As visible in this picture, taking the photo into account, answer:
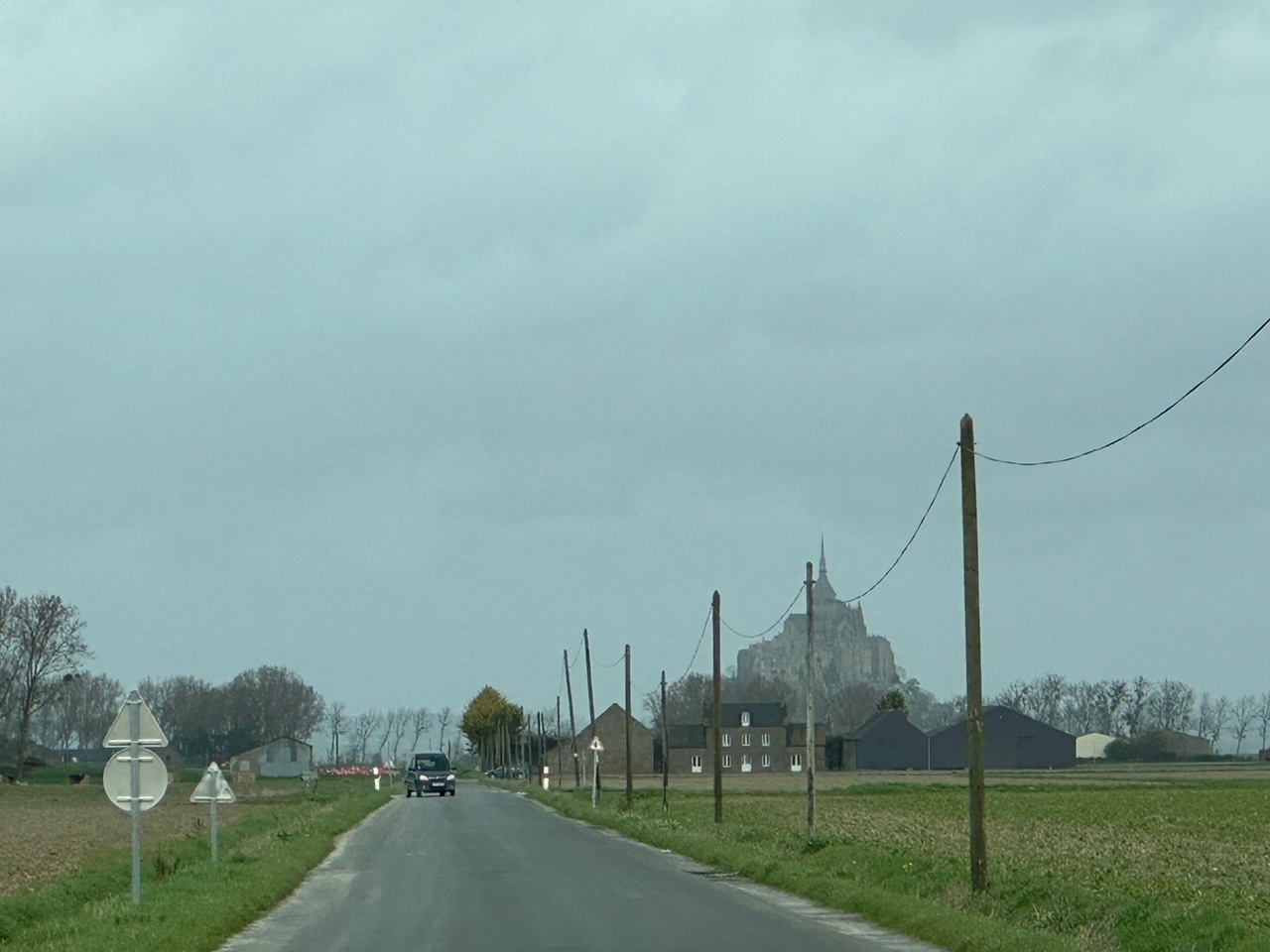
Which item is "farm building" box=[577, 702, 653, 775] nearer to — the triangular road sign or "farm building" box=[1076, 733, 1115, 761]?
"farm building" box=[1076, 733, 1115, 761]

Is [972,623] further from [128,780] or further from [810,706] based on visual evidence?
[810,706]

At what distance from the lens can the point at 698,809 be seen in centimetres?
5369

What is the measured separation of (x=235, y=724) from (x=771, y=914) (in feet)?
553

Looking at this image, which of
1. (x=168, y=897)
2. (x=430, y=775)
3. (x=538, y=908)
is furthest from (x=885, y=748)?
(x=168, y=897)

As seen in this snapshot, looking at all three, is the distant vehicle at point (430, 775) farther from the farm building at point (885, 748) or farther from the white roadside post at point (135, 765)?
the farm building at point (885, 748)

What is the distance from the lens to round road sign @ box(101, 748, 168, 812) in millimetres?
18078

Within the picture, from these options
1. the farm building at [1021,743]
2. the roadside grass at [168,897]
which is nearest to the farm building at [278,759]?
the farm building at [1021,743]

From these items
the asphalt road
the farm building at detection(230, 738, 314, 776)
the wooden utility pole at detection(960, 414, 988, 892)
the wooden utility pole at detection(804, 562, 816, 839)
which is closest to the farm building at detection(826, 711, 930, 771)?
the farm building at detection(230, 738, 314, 776)

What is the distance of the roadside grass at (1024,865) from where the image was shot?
51.7 ft

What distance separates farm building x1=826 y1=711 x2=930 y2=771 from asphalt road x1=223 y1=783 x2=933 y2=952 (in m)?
118

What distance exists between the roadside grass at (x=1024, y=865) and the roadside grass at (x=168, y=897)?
7.47m

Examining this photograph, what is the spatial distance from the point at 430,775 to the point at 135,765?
64244 millimetres

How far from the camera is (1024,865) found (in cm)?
2538

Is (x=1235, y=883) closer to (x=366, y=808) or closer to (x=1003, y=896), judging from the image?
(x=1003, y=896)
